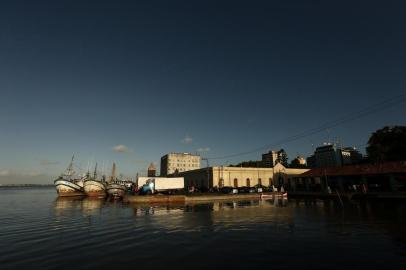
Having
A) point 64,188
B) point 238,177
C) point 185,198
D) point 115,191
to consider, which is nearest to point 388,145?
point 238,177

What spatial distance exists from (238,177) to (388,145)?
4259 cm

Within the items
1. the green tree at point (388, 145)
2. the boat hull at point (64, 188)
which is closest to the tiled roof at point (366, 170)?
the green tree at point (388, 145)

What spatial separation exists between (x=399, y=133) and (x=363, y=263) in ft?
259

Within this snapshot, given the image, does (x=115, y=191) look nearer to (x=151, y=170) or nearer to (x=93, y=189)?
(x=93, y=189)

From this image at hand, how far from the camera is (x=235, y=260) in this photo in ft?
49.5

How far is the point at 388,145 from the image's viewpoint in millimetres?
77438

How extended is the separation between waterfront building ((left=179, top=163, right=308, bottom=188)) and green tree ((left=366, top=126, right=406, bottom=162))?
25.6 meters

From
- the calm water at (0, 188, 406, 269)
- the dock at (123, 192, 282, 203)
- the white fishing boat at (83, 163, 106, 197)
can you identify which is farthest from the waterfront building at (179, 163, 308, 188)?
the calm water at (0, 188, 406, 269)

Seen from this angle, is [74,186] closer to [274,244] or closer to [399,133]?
[274,244]

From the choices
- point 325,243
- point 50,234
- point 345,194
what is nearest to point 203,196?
point 345,194

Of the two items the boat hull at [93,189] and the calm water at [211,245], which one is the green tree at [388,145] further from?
the boat hull at [93,189]

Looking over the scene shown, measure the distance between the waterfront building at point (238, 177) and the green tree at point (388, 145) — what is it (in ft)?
84.0

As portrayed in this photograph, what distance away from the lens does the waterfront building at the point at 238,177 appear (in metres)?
85.3

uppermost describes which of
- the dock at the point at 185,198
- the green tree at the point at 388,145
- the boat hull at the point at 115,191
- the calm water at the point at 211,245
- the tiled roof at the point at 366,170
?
the green tree at the point at 388,145
